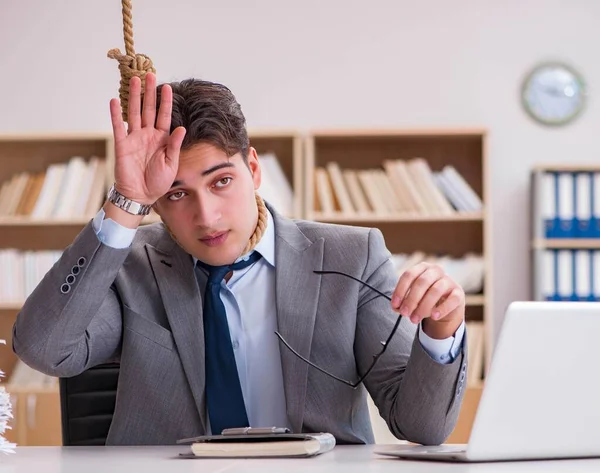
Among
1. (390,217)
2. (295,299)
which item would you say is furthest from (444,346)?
(390,217)

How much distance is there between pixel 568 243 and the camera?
4344 mm

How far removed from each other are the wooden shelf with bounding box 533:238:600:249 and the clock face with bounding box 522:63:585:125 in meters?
0.67

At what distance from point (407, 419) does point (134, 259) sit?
2.07ft

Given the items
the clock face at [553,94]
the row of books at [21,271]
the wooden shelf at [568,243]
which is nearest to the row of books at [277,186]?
the row of books at [21,271]

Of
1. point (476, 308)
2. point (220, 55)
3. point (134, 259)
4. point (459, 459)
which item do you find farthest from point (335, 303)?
point (220, 55)

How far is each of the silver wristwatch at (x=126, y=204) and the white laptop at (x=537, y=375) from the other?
2.32 ft

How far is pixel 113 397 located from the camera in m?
1.85

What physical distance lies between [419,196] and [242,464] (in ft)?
10.7

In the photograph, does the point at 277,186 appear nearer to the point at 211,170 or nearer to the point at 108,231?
the point at 211,170

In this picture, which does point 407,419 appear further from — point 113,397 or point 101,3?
point 101,3

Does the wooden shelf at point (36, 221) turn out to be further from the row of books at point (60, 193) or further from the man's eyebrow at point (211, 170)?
the man's eyebrow at point (211, 170)

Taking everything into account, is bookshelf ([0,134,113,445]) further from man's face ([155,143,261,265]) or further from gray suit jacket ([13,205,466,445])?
man's face ([155,143,261,265])

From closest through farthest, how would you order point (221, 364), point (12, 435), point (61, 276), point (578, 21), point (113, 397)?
point (61, 276), point (221, 364), point (113, 397), point (12, 435), point (578, 21)

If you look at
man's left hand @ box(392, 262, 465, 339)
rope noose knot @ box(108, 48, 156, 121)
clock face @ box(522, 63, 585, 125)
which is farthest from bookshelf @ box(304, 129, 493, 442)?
man's left hand @ box(392, 262, 465, 339)
